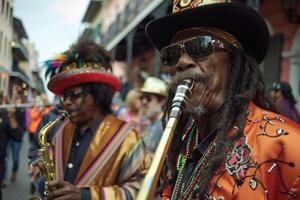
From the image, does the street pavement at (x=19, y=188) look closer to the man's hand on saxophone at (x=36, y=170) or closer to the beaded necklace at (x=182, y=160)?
the man's hand on saxophone at (x=36, y=170)

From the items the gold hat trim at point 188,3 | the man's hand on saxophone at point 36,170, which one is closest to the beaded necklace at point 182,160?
the gold hat trim at point 188,3

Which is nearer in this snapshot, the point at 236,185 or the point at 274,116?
the point at 236,185

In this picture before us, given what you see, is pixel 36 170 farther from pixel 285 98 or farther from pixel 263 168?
pixel 285 98

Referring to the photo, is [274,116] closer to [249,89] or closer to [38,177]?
[249,89]

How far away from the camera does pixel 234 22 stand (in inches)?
71.6

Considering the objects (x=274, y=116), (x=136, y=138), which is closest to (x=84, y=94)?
(x=136, y=138)

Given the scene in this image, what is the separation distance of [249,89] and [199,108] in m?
0.21

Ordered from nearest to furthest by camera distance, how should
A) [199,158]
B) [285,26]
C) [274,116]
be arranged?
[274,116], [199,158], [285,26]

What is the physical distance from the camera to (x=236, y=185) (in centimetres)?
154

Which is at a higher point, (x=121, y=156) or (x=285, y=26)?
(x=285, y=26)

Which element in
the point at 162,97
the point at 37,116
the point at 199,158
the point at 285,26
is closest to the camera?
the point at 199,158

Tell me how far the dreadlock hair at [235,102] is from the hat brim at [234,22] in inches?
2.2

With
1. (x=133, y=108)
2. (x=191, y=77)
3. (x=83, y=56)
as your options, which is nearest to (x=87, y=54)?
(x=83, y=56)

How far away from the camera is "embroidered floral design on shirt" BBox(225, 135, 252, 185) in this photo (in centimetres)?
156
